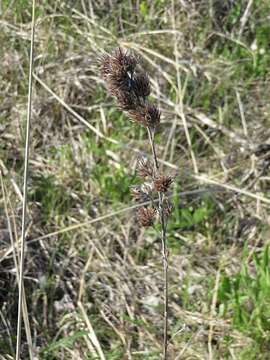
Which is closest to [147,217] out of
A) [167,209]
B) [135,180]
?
[167,209]

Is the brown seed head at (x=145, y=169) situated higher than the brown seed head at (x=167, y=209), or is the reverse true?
the brown seed head at (x=145, y=169)

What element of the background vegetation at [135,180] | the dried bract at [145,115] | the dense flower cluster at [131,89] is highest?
the dense flower cluster at [131,89]

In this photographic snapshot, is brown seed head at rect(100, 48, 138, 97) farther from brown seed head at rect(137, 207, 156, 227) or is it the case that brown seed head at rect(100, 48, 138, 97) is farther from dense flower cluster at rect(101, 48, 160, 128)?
brown seed head at rect(137, 207, 156, 227)

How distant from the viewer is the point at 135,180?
91.5 inches

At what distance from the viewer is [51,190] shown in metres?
2.29

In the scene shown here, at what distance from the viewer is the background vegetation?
1962mm

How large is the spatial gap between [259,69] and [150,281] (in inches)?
37.9

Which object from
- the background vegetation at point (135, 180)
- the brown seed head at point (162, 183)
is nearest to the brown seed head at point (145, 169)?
the brown seed head at point (162, 183)

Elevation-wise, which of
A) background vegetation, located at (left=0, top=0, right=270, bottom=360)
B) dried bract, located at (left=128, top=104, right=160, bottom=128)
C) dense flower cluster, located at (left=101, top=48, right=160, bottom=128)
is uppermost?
dense flower cluster, located at (left=101, top=48, right=160, bottom=128)

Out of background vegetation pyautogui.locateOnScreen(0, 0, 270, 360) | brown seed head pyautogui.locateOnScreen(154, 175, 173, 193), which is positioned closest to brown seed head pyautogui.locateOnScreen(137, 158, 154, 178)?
brown seed head pyautogui.locateOnScreen(154, 175, 173, 193)

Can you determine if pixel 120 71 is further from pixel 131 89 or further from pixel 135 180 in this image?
pixel 135 180

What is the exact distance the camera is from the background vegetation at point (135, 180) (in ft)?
6.44

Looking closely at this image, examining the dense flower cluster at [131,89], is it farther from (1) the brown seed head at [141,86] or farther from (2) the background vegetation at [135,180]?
(2) the background vegetation at [135,180]

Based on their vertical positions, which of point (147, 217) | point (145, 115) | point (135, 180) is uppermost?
point (145, 115)
